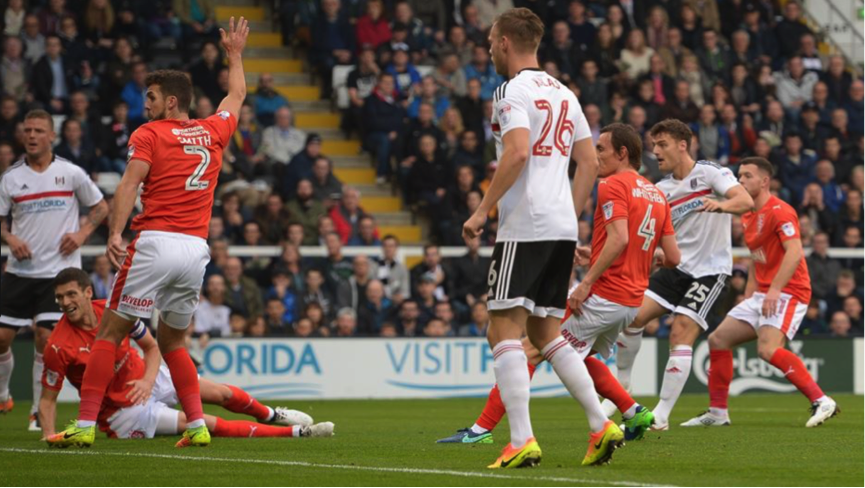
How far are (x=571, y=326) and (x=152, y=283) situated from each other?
2826 mm

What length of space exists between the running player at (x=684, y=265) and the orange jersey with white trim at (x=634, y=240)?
1601 mm

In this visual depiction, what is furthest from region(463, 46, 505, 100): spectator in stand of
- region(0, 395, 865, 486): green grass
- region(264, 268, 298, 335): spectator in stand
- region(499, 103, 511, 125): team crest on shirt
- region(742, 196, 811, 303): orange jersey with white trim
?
region(499, 103, 511, 125): team crest on shirt

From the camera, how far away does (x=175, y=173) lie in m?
9.05

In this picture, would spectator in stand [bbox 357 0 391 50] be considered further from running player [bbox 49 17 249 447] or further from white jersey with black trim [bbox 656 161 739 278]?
running player [bbox 49 17 249 447]

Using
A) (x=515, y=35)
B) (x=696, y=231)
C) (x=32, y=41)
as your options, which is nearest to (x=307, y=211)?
(x=32, y=41)

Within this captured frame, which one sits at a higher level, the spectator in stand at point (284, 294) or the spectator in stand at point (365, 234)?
the spectator in stand at point (365, 234)

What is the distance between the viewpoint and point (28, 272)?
1220cm

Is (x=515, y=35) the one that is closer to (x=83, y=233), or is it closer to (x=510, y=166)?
(x=510, y=166)

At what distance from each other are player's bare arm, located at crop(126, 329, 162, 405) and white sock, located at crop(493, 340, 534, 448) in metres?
2.89

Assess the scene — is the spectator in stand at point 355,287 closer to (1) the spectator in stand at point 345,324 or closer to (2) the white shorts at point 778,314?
(1) the spectator in stand at point 345,324

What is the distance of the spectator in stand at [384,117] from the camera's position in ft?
70.5

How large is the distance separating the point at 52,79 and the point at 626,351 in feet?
36.1

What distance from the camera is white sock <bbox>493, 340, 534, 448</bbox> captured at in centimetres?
757

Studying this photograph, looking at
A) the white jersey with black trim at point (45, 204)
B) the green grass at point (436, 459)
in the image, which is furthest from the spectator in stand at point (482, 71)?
the white jersey with black trim at point (45, 204)
